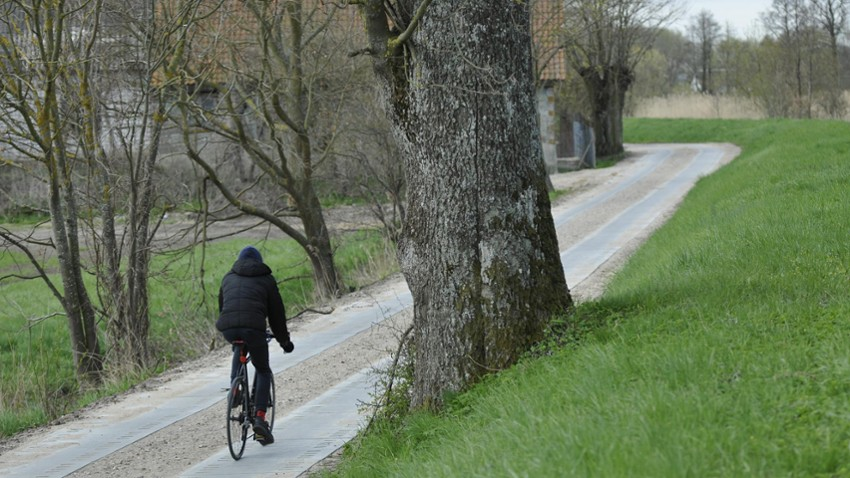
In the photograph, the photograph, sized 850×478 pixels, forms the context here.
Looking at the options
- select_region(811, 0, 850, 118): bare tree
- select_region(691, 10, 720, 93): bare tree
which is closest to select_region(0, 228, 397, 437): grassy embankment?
select_region(811, 0, 850, 118): bare tree

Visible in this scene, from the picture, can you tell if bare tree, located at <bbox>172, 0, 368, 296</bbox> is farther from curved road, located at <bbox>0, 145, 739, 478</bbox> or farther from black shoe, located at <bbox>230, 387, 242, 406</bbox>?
black shoe, located at <bbox>230, 387, 242, 406</bbox>

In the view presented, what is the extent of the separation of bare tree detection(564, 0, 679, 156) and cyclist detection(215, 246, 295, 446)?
81.8 ft

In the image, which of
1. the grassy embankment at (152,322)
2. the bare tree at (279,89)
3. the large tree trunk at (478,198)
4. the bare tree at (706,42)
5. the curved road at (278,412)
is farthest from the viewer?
the bare tree at (706,42)

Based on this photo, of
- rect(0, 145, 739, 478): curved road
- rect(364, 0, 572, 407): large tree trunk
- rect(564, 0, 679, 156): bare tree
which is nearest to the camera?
rect(364, 0, 572, 407): large tree trunk

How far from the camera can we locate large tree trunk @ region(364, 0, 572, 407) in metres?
7.37

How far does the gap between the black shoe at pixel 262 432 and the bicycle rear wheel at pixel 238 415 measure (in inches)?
3.5

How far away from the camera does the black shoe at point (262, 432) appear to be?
8547 mm

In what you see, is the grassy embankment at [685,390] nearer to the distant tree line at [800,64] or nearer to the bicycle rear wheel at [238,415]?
the bicycle rear wheel at [238,415]

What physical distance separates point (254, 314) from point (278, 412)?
89.4 inches

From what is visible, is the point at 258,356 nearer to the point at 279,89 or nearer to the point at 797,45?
the point at 279,89

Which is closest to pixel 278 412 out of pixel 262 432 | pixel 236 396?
pixel 262 432

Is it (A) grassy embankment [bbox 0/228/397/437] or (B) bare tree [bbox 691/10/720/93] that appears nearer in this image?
(A) grassy embankment [bbox 0/228/397/437]

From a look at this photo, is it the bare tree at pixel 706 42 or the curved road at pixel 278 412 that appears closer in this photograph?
the curved road at pixel 278 412

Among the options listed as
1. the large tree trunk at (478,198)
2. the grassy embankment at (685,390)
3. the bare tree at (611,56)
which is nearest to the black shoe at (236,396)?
the grassy embankment at (685,390)
